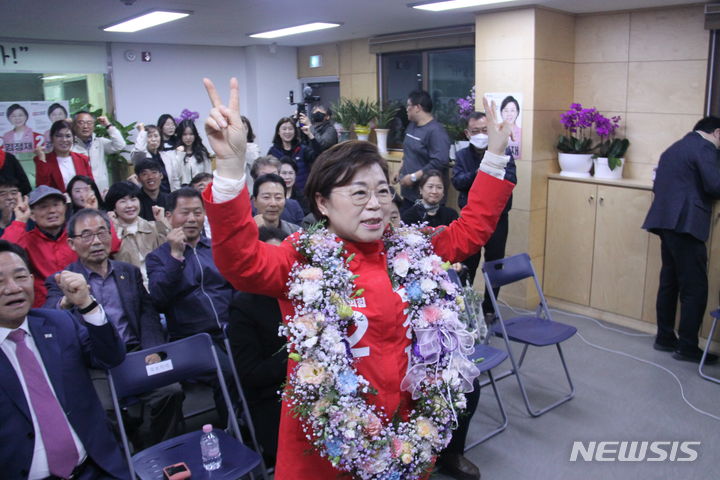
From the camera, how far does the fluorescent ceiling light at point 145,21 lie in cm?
559

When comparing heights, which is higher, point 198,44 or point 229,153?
point 198,44

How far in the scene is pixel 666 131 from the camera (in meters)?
5.23

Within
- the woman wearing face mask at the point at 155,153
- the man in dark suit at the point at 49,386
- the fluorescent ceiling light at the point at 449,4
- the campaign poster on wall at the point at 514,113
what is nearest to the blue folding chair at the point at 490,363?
the man in dark suit at the point at 49,386

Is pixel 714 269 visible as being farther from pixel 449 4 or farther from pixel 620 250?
pixel 449 4

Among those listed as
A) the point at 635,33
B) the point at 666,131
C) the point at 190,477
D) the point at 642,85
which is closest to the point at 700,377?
the point at 666,131

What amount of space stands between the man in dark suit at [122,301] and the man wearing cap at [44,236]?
0.53m

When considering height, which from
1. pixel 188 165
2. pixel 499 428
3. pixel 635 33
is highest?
pixel 635 33

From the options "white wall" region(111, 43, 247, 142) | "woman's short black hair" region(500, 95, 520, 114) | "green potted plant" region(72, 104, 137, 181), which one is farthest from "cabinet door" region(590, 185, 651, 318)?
"white wall" region(111, 43, 247, 142)

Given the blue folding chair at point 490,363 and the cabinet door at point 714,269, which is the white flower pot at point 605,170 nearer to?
the cabinet door at point 714,269

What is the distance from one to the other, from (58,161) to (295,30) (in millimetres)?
2852

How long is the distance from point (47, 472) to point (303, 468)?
1.08m

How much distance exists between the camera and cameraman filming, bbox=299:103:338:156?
262 inches

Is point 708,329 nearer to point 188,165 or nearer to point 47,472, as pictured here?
point 47,472
